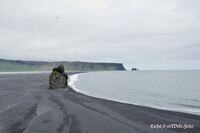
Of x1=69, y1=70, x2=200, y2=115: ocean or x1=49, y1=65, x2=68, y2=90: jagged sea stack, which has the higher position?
x1=49, y1=65, x2=68, y2=90: jagged sea stack

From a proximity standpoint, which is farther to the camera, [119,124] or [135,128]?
[119,124]

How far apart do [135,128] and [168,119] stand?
3990 mm

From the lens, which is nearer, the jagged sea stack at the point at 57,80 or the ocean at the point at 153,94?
the ocean at the point at 153,94

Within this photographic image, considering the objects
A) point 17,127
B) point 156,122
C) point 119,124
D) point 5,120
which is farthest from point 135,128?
point 5,120

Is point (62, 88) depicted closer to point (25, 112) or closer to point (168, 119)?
point (25, 112)

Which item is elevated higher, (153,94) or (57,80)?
(57,80)

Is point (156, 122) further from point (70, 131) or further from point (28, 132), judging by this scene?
point (28, 132)

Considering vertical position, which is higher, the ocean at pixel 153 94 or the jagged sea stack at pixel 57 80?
the jagged sea stack at pixel 57 80

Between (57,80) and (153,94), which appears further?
(57,80)

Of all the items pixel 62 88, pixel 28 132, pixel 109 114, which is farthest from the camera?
pixel 62 88

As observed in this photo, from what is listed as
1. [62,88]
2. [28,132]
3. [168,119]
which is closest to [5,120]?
[28,132]

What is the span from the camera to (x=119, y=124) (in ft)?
55.5

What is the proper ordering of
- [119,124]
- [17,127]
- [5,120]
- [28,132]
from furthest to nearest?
[5,120], [119,124], [17,127], [28,132]

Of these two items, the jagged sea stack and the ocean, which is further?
the jagged sea stack
